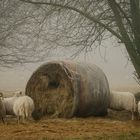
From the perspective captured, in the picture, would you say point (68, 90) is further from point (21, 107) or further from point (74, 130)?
point (74, 130)

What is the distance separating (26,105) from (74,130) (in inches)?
126

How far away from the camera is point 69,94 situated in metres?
17.5

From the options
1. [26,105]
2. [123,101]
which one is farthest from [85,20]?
[123,101]

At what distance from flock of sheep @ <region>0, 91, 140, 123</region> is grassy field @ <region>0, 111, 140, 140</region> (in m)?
0.59

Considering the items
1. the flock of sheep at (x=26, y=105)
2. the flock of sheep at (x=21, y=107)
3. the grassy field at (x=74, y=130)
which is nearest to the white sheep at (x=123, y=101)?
the flock of sheep at (x=26, y=105)

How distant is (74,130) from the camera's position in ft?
46.7

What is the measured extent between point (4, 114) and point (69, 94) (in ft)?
7.20

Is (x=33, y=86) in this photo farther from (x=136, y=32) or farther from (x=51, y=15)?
(x=136, y=32)

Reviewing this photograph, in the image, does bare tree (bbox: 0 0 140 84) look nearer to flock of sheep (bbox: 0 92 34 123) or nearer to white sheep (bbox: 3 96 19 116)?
flock of sheep (bbox: 0 92 34 123)

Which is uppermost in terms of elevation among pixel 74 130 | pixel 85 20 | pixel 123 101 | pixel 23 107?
pixel 85 20

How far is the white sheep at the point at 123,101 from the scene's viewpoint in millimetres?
18516

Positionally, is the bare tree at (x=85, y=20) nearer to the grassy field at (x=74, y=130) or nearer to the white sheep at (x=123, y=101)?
the grassy field at (x=74, y=130)

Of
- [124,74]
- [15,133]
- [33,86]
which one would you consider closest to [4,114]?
[33,86]

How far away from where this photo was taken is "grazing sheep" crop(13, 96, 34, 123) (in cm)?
1705
